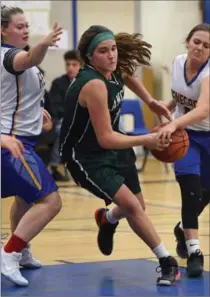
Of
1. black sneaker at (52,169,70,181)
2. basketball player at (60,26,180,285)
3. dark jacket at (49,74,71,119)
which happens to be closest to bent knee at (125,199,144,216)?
basketball player at (60,26,180,285)

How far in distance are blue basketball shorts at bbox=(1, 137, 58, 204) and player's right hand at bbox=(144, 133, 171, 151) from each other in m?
0.70

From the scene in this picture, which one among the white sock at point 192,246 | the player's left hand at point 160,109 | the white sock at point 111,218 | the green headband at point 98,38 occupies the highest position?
the green headband at point 98,38

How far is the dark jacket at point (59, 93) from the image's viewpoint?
1221 centimetres

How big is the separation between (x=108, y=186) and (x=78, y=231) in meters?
2.49

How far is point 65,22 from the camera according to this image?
15.0 meters

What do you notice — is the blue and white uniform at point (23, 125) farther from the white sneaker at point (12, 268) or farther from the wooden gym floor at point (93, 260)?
the wooden gym floor at point (93, 260)

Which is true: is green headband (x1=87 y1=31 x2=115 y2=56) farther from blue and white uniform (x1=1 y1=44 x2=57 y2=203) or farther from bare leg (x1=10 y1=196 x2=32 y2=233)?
bare leg (x1=10 y1=196 x2=32 y2=233)

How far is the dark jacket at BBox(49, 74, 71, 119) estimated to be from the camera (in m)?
12.2

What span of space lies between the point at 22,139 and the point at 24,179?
1.10 ft

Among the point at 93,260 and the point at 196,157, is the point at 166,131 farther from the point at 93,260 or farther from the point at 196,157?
the point at 93,260

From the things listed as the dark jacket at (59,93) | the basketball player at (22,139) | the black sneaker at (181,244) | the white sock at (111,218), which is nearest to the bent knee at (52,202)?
the basketball player at (22,139)

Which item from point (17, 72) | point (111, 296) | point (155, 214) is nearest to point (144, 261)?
point (111, 296)

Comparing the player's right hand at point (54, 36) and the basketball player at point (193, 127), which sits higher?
the player's right hand at point (54, 36)

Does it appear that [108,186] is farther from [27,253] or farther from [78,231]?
[78,231]
